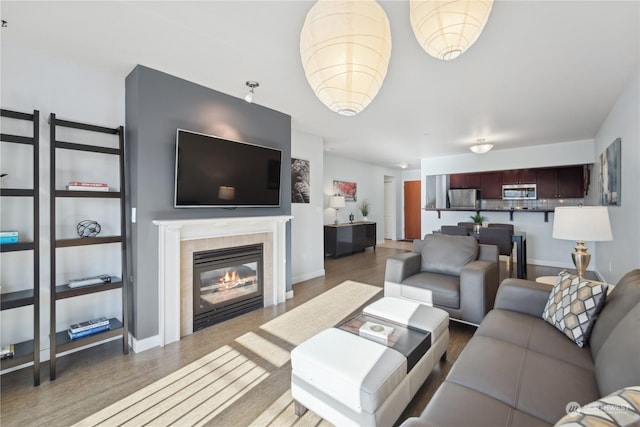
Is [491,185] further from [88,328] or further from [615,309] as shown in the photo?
[88,328]

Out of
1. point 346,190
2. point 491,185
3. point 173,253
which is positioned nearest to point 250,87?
point 173,253

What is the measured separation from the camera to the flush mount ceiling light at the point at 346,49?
36.7 inches

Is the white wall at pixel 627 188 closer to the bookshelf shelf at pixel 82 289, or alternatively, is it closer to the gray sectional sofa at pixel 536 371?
the gray sectional sofa at pixel 536 371

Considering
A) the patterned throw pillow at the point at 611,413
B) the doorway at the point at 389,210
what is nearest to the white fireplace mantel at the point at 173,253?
the patterned throw pillow at the point at 611,413

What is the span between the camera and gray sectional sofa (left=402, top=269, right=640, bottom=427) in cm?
105

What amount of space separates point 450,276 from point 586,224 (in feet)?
4.12

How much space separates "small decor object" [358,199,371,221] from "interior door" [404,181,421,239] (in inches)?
83.5

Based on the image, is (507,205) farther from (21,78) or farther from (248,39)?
(21,78)

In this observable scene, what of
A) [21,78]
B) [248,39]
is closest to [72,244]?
[21,78]

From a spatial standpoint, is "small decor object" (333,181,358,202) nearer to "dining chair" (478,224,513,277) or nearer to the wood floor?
"dining chair" (478,224,513,277)

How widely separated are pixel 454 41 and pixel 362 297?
3.26 m

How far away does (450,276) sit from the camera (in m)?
3.08

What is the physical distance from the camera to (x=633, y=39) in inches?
83.6

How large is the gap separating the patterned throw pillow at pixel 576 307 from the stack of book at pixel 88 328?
Result: 134 inches
